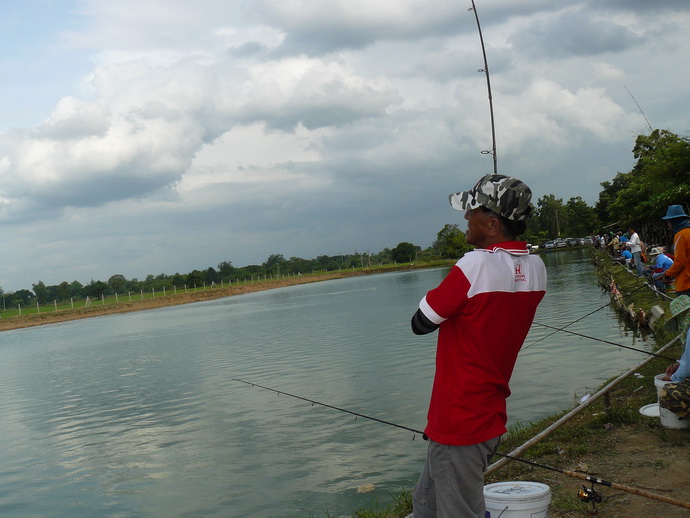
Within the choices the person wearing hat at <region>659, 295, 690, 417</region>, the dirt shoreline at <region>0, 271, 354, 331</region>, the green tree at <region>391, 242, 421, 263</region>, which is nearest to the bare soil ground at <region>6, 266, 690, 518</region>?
the person wearing hat at <region>659, 295, 690, 417</region>

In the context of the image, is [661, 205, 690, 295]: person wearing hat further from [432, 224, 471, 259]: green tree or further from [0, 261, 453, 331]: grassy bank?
[432, 224, 471, 259]: green tree

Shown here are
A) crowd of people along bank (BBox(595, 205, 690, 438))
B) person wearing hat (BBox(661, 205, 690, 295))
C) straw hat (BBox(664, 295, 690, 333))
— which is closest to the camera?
crowd of people along bank (BBox(595, 205, 690, 438))

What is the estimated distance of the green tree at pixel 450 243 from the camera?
4459 inches

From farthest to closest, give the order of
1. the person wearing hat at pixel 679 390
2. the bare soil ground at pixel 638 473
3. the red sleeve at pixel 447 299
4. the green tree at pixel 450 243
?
the green tree at pixel 450 243 → the person wearing hat at pixel 679 390 → the bare soil ground at pixel 638 473 → the red sleeve at pixel 447 299

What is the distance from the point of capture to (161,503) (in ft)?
26.2

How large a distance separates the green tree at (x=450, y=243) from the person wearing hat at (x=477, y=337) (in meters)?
101

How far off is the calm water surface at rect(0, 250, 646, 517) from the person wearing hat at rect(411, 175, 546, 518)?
4251mm

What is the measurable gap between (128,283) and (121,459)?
12124cm

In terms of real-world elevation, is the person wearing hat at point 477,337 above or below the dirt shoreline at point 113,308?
above

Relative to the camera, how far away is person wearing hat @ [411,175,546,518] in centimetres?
271

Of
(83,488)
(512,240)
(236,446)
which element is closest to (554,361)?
(236,446)

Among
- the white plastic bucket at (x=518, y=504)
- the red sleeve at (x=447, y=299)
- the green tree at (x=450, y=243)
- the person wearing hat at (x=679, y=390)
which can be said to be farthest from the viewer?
the green tree at (x=450, y=243)

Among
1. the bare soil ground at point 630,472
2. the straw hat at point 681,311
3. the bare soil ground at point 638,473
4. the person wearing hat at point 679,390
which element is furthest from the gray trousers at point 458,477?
the straw hat at point 681,311

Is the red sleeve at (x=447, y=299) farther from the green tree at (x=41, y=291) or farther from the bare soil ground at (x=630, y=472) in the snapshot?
the green tree at (x=41, y=291)
